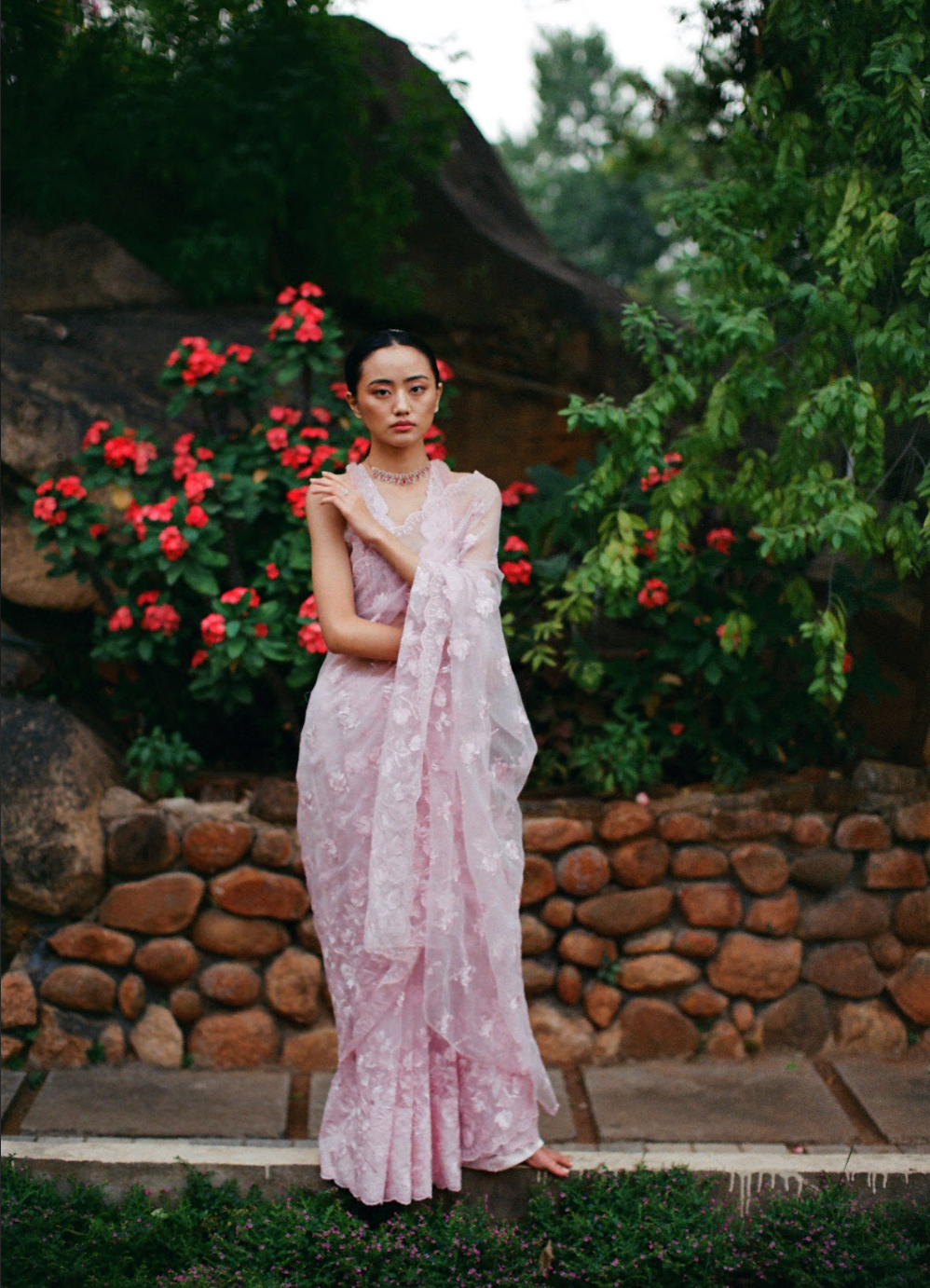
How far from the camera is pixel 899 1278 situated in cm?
258

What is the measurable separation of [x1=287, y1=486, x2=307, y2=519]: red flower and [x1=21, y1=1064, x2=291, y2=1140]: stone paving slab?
5.38 feet

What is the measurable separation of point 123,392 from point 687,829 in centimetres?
247

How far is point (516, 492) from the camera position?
4.17 m

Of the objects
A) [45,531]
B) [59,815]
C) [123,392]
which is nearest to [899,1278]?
[59,815]

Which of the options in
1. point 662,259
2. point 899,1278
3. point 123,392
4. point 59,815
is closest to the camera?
point 899,1278

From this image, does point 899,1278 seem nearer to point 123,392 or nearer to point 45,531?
point 45,531

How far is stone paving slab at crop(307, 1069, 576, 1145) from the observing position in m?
3.21

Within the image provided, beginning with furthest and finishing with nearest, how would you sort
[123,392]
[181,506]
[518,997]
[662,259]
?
[662,259]
[123,392]
[181,506]
[518,997]

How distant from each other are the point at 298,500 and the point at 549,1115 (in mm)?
1884

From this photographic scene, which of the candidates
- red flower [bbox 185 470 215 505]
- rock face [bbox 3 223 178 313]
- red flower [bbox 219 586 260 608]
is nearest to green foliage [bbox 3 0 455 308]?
rock face [bbox 3 223 178 313]

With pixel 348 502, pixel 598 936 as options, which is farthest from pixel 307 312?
pixel 598 936

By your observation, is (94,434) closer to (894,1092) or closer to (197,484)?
(197,484)

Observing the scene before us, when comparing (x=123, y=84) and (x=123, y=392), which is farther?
(x=123, y=84)

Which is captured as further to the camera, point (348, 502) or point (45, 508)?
point (45, 508)
